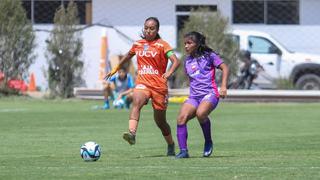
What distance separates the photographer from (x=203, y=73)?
1416 centimetres

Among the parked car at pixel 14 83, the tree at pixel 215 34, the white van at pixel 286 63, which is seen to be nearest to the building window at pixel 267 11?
the tree at pixel 215 34

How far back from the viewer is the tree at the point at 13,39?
35469mm

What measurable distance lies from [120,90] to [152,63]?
16162 millimetres

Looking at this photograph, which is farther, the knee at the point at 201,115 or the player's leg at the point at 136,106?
the player's leg at the point at 136,106

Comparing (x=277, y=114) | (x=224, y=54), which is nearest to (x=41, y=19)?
(x=224, y=54)

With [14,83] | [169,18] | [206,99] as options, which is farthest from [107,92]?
[206,99]

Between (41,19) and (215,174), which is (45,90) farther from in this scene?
(215,174)

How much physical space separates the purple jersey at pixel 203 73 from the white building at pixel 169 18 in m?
24.3

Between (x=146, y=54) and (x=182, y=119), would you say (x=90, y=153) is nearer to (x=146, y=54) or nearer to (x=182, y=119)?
(x=182, y=119)

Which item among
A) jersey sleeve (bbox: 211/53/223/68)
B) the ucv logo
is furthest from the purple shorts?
the ucv logo

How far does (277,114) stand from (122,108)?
5.30 meters

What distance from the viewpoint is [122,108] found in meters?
30.2

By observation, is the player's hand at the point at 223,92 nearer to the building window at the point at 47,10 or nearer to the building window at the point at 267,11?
the building window at the point at 47,10

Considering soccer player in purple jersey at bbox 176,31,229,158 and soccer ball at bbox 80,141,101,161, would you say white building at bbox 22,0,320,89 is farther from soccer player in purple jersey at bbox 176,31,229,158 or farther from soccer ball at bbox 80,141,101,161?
soccer ball at bbox 80,141,101,161
